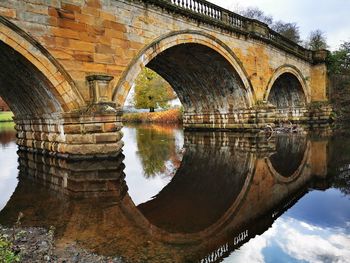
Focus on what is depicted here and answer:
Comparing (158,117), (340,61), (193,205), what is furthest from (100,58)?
(158,117)

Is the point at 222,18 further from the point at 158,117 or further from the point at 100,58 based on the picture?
the point at 158,117

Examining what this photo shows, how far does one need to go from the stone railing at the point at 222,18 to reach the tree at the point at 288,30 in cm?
1796

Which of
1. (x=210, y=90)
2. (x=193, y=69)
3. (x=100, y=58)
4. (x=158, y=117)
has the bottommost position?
(x=158, y=117)

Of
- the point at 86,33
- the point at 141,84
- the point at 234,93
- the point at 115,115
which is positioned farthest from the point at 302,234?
the point at 141,84

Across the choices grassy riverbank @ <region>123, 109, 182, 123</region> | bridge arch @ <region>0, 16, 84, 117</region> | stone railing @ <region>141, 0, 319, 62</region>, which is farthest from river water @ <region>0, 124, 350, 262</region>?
grassy riverbank @ <region>123, 109, 182, 123</region>

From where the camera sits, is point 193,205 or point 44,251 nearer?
point 44,251

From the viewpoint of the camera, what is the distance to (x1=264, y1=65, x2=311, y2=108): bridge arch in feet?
71.4

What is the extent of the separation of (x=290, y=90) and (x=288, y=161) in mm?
16760

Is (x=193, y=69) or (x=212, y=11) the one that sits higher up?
(x=212, y=11)

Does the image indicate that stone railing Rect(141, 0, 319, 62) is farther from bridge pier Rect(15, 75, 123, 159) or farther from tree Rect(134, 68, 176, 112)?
tree Rect(134, 68, 176, 112)

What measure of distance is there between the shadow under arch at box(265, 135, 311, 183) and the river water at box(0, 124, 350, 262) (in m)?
0.03

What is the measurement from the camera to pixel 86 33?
28.7ft

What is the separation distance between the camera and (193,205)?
194 inches

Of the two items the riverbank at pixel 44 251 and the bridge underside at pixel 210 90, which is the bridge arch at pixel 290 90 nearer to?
the bridge underside at pixel 210 90
